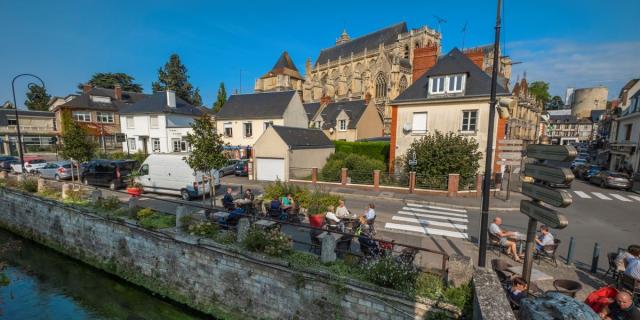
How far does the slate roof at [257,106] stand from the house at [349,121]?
24.2 ft

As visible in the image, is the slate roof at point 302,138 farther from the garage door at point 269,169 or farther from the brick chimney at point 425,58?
the brick chimney at point 425,58

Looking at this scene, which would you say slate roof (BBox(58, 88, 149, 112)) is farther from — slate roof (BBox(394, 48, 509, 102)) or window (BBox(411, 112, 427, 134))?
window (BBox(411, 112, 427, 134))

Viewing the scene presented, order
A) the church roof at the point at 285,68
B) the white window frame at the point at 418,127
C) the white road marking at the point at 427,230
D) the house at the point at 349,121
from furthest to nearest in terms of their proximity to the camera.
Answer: the church roof at the point at 285,68 → the house at the point at 349,121 → the white window frame at the point at 418,127 → the white road marking at the point at 427,230

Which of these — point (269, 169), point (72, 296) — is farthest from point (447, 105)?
point (72, 296)

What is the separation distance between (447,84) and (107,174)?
23637 millimetres

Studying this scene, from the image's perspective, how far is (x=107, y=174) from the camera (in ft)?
56.6

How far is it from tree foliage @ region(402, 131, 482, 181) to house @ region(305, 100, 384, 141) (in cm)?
1708

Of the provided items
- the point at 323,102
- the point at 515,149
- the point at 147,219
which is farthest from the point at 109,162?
the point at 323,102

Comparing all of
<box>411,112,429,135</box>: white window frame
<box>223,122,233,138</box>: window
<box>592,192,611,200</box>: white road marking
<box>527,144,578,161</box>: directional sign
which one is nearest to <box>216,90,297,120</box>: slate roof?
<box>223,122,233,138</box>: window

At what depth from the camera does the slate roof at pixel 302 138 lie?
21.5 metres

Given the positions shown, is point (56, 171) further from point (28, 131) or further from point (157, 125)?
point (28, 131)

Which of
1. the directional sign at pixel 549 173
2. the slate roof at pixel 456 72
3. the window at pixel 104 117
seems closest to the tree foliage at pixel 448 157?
the slate roof at pixel 456 72

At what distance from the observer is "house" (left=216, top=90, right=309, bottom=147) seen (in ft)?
99.8

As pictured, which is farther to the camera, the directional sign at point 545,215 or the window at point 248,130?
the window at point 248,130
